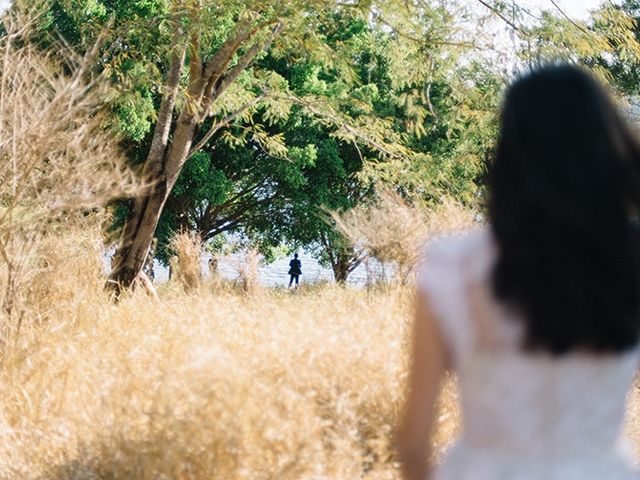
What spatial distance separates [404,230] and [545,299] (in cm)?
850

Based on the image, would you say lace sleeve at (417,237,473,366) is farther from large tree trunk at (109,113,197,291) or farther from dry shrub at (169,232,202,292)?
dry shrub at (169,232,202,292)

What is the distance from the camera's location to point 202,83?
12.0m

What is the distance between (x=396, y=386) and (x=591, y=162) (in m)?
3.75

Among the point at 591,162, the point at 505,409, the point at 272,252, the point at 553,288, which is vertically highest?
the point at 591,162

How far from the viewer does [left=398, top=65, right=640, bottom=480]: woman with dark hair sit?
1.31m

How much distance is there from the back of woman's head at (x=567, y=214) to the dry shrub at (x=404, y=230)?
261 inches

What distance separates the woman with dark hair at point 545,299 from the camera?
4.31 ft

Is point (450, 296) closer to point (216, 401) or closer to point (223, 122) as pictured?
point (216, 401)

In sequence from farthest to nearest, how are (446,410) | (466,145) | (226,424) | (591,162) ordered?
(466,145), (446,410), (226,424), (591,162)

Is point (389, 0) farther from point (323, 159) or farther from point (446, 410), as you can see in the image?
point (323, 159)

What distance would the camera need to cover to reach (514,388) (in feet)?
4.55

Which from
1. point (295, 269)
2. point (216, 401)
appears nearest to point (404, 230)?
point (216, 401)

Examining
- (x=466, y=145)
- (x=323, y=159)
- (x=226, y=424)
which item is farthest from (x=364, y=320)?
(x=323, y=159)

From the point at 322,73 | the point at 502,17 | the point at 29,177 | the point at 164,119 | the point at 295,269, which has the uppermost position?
the point at 502,17
